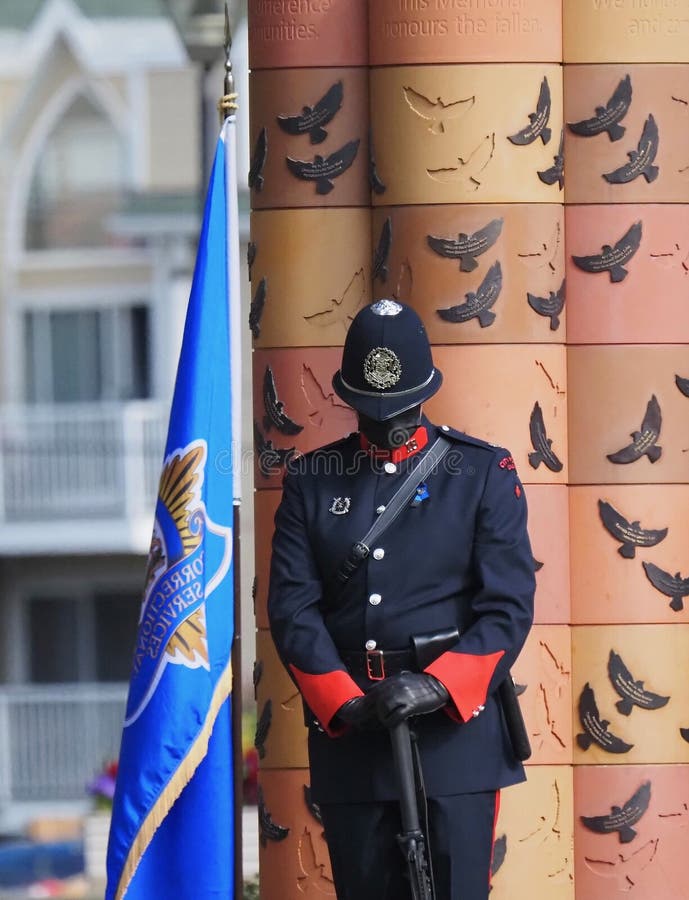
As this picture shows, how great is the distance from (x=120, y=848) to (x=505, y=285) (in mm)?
1777

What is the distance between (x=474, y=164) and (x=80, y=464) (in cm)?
1056

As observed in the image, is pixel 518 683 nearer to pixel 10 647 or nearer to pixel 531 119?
pixel 531 119

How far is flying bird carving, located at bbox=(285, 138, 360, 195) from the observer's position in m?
4.84

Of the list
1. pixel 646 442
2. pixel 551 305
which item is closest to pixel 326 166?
pixel 551 305

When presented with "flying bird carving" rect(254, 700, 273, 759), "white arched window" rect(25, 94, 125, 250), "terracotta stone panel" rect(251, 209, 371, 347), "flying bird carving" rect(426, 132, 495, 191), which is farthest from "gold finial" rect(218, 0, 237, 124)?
"white arched window" rect(25, 94, 125, 250)

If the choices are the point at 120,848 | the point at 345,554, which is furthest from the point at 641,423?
the point at 120,848

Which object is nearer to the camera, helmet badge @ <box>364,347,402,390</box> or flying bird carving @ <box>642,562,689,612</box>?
helmet badge @ <box>364,347,402,390</box>

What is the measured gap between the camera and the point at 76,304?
15.7 meters

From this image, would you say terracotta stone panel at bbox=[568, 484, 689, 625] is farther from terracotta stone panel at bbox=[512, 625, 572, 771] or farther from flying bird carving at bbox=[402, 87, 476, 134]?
flying bird carving at bbox=[402, 87, 476, 134]

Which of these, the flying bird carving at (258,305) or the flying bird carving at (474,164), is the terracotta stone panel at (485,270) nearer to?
the flying bird carving at (474,164)

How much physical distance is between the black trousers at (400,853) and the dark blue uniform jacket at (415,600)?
37 mm

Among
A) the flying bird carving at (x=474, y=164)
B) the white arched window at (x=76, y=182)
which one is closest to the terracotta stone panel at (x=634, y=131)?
the flying bird carving at (x=474, y=164)

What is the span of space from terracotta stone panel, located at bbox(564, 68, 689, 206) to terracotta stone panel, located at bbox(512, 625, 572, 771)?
1189mm

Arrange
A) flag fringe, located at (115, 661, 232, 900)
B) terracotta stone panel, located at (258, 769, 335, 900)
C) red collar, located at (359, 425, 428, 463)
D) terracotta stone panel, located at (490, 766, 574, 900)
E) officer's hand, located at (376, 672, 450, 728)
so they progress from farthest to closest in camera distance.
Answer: terracotta stone panel, located at (258, 769, 335, 900), terracotta stone panel, located at (490, 766, 574, 900), flag fringe, located at (115, 661, 232, 900), red collar, located at (359, 425, 428, 463), officer's hand, located at (376, 672, 450, 728)
